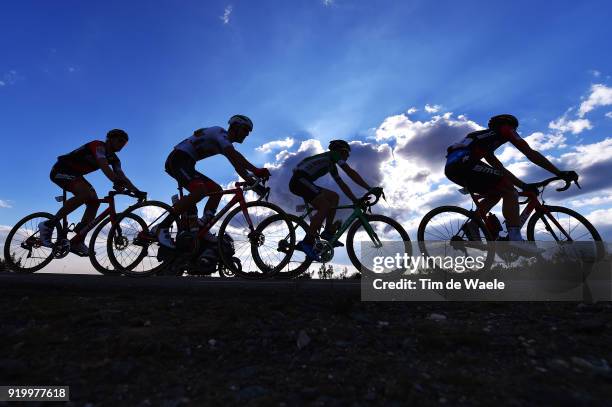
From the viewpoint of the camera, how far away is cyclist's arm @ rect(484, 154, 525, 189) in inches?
249

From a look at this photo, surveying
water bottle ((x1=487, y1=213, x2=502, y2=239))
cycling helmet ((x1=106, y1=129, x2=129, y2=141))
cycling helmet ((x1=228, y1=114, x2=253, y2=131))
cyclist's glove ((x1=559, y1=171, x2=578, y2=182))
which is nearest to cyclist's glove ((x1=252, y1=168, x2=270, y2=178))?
cycling helmet ((x1=228, y1=114, x2=253, y2=131))

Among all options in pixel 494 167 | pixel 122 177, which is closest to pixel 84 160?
pixel 122 177

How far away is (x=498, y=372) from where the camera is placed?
95.2 inches

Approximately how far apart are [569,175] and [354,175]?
11.0 feet

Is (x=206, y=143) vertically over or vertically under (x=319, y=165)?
over

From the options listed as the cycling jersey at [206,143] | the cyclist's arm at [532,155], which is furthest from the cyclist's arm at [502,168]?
the cycling jersey at [206,143]

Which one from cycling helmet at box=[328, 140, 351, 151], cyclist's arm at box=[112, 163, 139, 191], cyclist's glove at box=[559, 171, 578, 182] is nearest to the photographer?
cyclist's glove at box=[559, 171, 578, 182]

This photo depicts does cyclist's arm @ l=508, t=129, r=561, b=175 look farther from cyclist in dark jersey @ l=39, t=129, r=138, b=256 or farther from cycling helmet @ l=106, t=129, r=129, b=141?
cycling helmet @ l=106, t=129, r=129, b=141

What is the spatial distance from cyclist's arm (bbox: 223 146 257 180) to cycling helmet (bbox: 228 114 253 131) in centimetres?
64

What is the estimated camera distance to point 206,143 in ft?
21.7

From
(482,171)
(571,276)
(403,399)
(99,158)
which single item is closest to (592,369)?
(403,399)

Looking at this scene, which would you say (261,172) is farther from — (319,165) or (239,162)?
(319,165)

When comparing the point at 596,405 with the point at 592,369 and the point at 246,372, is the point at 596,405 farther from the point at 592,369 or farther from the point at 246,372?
the point at 246,372

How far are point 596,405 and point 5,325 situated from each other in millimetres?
4420
